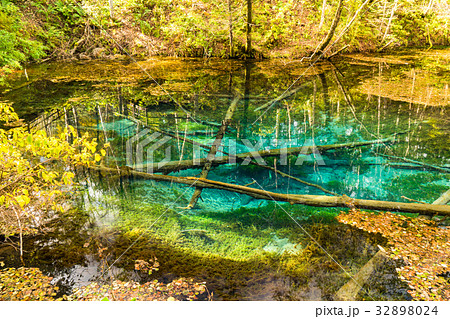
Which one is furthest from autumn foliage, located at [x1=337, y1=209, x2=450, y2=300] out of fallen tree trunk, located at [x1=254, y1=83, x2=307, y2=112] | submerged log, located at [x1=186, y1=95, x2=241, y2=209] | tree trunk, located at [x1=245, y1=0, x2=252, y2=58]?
tree trunk, located at [x1=245, y1=0, x2=252, y2=58]

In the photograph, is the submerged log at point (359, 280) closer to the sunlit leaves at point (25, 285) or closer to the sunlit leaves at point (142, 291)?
the sunlit leaves at point (142, 291)

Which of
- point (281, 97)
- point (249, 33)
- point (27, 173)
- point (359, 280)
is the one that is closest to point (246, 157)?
point (359, 280)

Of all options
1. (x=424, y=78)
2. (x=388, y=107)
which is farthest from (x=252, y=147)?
(x=424, y=78)

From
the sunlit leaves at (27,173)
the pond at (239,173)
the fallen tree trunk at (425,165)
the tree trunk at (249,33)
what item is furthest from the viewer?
the tree trunk at (249,33)

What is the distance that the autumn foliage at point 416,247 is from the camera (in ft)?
8.05

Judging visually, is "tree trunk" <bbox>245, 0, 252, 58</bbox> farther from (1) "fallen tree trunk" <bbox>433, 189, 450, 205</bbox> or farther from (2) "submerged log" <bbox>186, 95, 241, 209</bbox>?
(1) "fallen tree trunk" <bbox>433, 189, 450, 205</bbox>

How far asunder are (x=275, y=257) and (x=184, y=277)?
96 cm

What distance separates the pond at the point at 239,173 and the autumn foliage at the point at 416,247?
13 centimetres

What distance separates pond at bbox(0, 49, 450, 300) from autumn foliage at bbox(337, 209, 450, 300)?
0.13 meters

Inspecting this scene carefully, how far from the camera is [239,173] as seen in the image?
15.0 feet

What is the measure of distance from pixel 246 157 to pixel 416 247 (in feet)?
8.90

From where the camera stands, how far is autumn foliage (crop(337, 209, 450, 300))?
2.46 m

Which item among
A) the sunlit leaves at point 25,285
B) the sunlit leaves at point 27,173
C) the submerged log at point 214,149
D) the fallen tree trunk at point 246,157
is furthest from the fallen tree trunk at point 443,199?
the sunlit leaves at point 25,285

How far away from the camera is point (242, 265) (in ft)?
9.36
